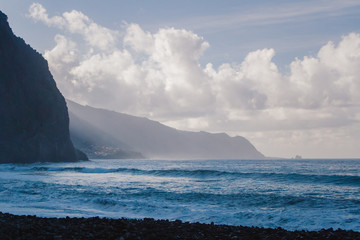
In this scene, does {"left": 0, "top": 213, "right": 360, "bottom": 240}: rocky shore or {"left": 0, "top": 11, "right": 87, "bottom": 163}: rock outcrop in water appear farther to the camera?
{"left": 0, "top": 11, "right": 87, "bottom": 163}: rock outcrop in water

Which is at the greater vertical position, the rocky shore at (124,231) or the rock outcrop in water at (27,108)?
the rock outcrop in water at (27,108)

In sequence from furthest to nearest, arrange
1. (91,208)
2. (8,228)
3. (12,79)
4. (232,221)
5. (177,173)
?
(12,79) → (177,173) → (91,208) → (232,221) → (8,228)

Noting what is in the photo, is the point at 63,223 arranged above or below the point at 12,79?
below

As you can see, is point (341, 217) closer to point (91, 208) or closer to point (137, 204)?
point (137, 204)

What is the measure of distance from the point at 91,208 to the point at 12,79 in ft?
314

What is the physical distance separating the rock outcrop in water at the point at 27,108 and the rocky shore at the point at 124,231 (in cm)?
9583

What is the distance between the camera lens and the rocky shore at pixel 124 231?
1088 cm

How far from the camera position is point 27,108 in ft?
344

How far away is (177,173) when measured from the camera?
171 feet

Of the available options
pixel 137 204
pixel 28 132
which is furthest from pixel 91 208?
pixel 28 132

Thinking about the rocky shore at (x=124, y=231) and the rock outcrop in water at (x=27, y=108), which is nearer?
the rocky shore at (x=124, y=231)

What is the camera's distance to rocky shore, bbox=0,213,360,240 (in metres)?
10.9

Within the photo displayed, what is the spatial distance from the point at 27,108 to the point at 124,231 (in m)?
104

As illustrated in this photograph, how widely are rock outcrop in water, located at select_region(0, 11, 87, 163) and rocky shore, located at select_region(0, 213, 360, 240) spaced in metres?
95.8
